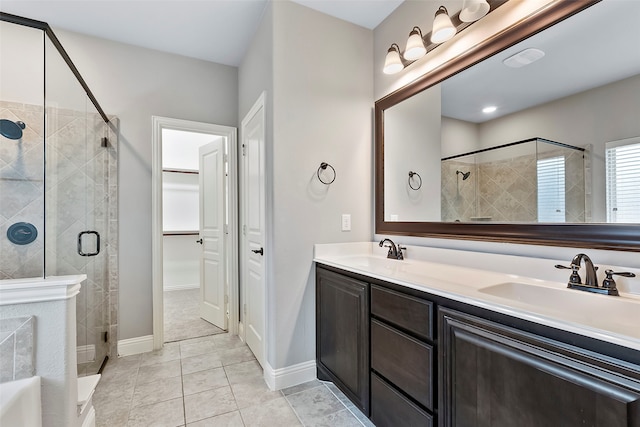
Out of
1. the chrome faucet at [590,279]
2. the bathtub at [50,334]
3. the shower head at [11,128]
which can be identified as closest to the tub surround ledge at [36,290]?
the bathtub at [50,334]

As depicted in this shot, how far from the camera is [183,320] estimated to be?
341cm

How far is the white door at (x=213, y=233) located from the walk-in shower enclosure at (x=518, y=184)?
2.23m

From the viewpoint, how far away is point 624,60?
1140mm

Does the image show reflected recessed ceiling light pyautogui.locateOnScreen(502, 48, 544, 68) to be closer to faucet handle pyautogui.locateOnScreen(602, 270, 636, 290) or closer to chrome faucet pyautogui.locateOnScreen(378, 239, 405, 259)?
A: faucet handle pyautogui.locateOnScreen(602, 270, 636, 290)

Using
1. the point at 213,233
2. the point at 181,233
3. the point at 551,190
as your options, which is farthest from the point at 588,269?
the point at 181,233

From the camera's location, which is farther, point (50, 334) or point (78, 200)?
point (78, 200)

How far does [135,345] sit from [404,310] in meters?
2.48

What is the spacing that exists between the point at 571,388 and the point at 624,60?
1223 millimetres

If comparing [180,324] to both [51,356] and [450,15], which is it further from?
[450,15]

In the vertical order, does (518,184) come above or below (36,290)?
above

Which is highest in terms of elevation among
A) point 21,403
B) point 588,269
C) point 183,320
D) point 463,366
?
point 588,269

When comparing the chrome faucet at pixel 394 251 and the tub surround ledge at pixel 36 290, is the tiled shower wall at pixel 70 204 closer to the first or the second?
the tub surround ledge at pixel 36 290

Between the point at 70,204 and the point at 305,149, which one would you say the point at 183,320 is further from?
the point at 305,149

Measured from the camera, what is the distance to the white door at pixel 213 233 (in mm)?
3105
